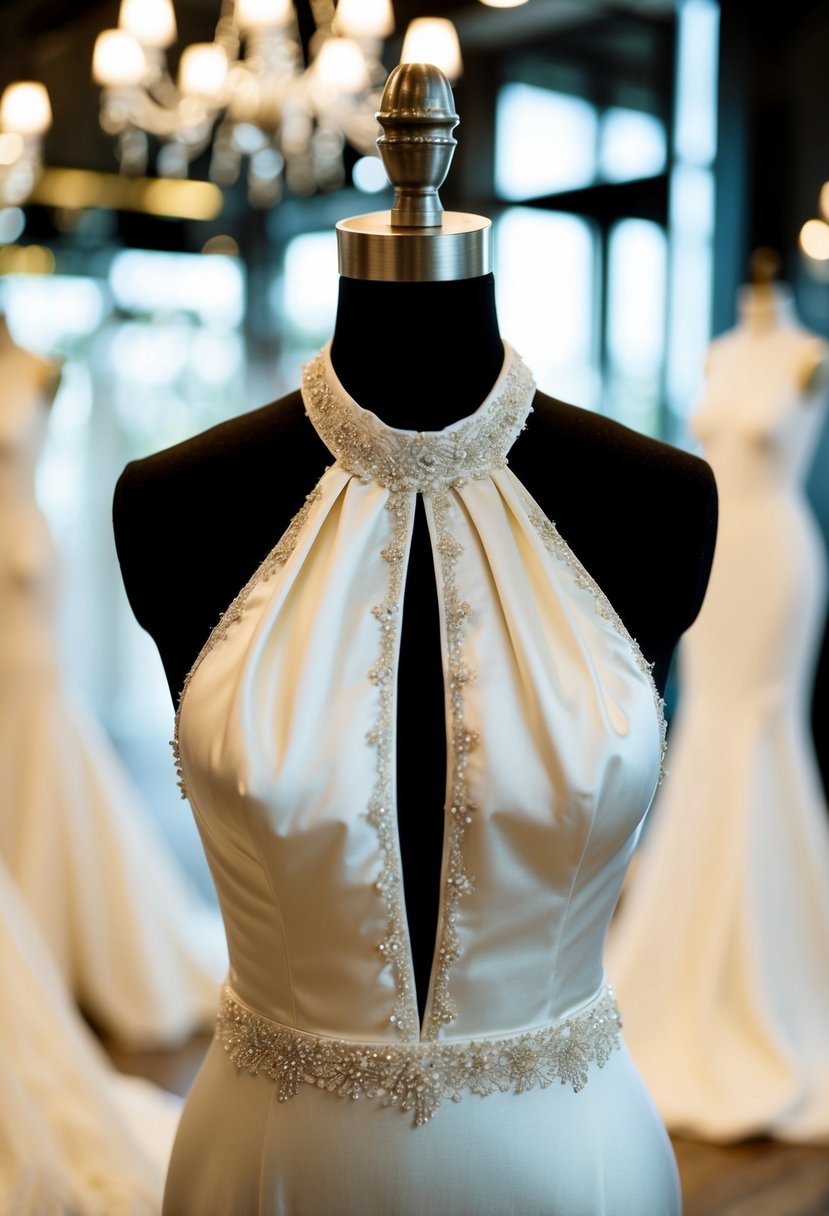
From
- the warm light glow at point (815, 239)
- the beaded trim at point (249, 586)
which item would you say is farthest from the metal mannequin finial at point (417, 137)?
the warm light glow at point (815, 239)

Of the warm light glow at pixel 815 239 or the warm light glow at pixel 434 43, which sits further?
the warm light glow at pixel 815 239

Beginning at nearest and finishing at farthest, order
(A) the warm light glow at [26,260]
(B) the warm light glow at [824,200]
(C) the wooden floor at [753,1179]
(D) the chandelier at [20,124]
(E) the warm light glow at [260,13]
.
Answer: (C) the wooden floor at [753,1179]
(E) the warm light glow at [260,13]
(D) the chandelier at [20,124]
(B) the warm light glow at [824,200]
(A) the warm light glow at [26,260]

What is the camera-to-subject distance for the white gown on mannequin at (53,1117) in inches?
90.6

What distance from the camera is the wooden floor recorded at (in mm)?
2822

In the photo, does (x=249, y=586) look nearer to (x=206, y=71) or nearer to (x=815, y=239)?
(x=206, y=71)

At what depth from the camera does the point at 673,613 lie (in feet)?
4.66

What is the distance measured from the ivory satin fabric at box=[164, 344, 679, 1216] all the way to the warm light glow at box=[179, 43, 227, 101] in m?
2.74

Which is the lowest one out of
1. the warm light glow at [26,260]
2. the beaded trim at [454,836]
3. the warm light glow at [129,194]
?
the beaded trim at [454,836]

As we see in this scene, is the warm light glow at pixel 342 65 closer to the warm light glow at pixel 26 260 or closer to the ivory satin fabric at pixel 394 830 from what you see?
the ivory satin fabric at pixel 394 830

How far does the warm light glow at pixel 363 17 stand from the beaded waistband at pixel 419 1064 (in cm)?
305

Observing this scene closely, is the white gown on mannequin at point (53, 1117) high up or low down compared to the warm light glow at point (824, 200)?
down

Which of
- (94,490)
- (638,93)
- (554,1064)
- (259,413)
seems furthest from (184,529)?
(94,490)

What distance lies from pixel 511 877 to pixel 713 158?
14.5 feet

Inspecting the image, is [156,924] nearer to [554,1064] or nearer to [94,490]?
[554,1064]
